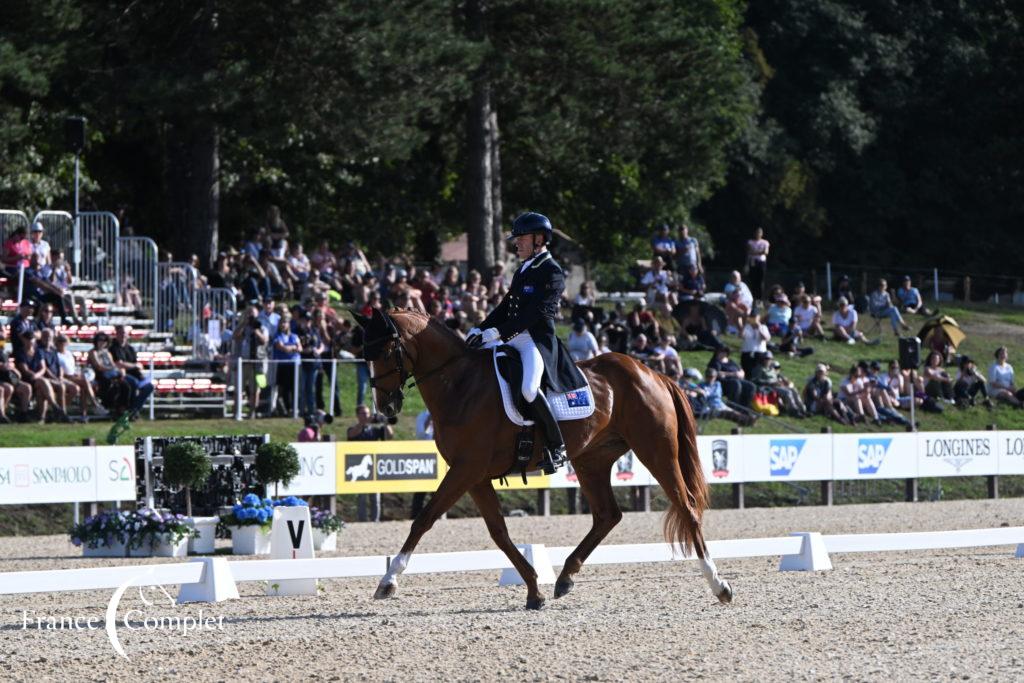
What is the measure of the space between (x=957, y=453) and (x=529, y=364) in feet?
47.8

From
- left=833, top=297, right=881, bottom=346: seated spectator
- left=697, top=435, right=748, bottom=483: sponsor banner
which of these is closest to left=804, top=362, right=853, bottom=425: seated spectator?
left=697, top=435, right=748, bottom=483: sponsor banner

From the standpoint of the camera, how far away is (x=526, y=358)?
34.0 ft

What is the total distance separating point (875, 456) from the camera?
22891 mm

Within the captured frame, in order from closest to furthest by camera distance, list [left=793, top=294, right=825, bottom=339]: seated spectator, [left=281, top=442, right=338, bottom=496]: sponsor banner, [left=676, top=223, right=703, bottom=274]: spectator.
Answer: [left=281, top=442, right=338, bottom=496]: sponsor banner < [left=676, top=223, right=703, bottom=274]: spectator < [left=793, top=294, right=825, bottom=339]: seated spectator

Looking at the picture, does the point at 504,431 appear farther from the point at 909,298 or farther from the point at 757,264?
the point at 909,298

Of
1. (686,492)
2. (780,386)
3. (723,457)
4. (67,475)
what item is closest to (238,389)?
(67,475)

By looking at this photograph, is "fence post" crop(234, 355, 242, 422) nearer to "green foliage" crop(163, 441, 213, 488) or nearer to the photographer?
the photographer

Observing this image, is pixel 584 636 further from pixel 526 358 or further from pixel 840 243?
pixel 840 243

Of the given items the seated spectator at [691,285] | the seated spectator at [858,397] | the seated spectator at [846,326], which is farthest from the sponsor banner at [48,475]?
the seated spectator at [846,326]

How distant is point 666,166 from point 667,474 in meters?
26.5

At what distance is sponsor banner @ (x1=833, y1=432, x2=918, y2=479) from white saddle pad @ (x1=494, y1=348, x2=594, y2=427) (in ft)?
40.8

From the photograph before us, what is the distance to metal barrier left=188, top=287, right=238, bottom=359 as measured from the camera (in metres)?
22.6

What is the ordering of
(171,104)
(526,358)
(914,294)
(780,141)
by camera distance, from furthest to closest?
(780,141)
(914,294)
(171,104)
(526,358)

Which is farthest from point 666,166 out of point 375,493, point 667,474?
point 667,474
